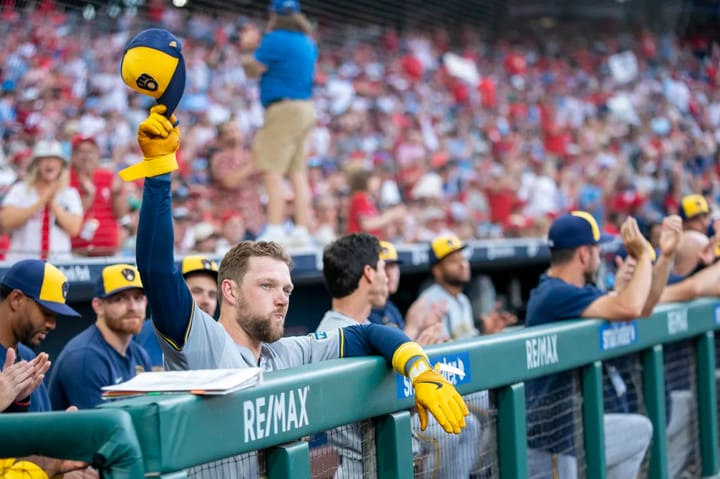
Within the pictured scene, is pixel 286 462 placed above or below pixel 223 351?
below

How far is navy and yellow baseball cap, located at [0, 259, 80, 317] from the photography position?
3875mm

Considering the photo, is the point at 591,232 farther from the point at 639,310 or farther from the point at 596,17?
the point at 596,17

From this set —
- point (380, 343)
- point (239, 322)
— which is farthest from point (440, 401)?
point (239, 322)

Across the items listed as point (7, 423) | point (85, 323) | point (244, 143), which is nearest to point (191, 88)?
point (244, 143)

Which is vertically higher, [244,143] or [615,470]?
[244,143]

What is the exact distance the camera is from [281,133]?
23.4 ft

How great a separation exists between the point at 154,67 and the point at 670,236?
2.90m

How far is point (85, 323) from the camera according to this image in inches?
212

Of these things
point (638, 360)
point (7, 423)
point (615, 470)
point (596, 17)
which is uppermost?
point (596, 17)

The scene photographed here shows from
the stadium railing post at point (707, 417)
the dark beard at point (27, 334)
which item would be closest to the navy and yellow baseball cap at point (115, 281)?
the dark beard at point (27, 334)

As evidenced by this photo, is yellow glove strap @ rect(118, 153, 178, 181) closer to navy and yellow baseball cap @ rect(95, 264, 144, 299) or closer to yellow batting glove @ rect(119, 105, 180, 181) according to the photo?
yellow batting glove @ rect(119, 105, 180, 181)

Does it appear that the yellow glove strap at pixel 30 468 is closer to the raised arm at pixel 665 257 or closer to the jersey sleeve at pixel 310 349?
the jersey sleeve at pixel 310 349

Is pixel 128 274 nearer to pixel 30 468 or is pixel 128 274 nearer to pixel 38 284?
pixel 38 284

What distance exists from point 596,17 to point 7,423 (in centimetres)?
2123
